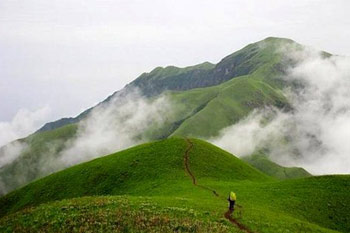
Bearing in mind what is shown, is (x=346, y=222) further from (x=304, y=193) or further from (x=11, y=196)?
(x=11, y=196)

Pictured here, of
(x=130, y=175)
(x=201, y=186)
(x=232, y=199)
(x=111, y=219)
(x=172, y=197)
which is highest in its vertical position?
(x=111, y=219)

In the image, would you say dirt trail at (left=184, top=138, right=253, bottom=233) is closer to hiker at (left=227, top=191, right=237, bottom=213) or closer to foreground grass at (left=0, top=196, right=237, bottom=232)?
hiker at (left=227, top=191, right=237, bottom=213)

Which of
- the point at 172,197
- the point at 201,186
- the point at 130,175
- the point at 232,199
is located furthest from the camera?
the point at 130,175

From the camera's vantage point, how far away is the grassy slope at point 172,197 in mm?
33531

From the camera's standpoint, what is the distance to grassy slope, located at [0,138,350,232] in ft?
110

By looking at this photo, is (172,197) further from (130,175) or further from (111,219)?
(130,175)

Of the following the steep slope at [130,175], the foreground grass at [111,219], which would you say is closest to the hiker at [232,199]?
the foreground grass at [111,219]

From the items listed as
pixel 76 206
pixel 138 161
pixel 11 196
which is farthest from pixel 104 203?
pixel 11 196

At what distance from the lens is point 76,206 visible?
38.1 meters

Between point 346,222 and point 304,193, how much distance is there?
839 cm

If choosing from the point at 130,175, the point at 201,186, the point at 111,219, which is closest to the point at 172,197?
the point at 201,186

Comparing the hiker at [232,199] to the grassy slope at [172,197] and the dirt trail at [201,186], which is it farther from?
the grassy slope at [172,197]

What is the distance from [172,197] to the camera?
47.1 m

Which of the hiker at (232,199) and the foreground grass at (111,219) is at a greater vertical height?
the foreground grass at (111,219)
